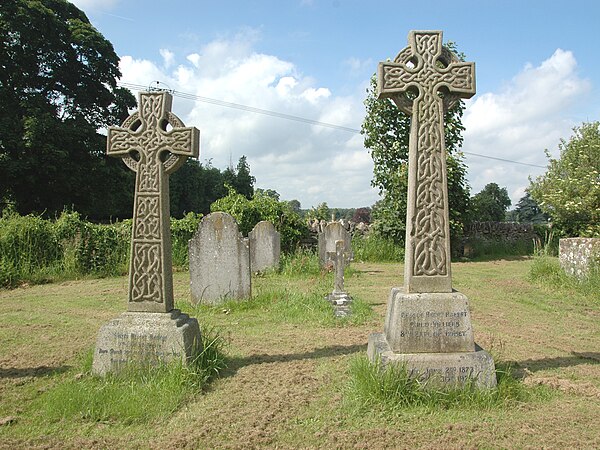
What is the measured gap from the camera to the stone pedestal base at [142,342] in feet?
14.0

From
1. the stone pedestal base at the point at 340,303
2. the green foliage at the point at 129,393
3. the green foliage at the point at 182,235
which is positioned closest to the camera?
the green foliage at the point at 129,393

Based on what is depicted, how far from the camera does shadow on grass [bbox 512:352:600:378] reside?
444 cm

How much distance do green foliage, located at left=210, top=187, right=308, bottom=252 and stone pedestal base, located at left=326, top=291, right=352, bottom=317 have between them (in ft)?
23.3

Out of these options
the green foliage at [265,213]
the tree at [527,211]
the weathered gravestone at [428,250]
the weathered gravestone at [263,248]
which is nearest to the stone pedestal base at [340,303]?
the weathered gravestone at [428,250]

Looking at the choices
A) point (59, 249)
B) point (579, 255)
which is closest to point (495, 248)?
point (579, 255)

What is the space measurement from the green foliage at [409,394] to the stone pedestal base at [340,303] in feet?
10.6

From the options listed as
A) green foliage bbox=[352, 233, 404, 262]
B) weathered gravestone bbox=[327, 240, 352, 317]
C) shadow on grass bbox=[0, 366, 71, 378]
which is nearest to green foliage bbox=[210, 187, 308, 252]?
green foliage bbox=[352, 233, 404, 262]

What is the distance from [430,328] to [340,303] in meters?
3.42

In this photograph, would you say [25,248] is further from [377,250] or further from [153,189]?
[377,250]

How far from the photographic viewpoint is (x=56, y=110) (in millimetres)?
21172

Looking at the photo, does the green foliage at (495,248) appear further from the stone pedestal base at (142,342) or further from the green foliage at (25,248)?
the stone pedestal base at (142,342)

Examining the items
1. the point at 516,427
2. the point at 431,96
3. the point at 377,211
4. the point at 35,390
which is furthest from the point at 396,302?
the point at 377,211

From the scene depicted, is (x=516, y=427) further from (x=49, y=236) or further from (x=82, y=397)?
(x=49, y=236)

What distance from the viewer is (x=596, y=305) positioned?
812 centimetres
